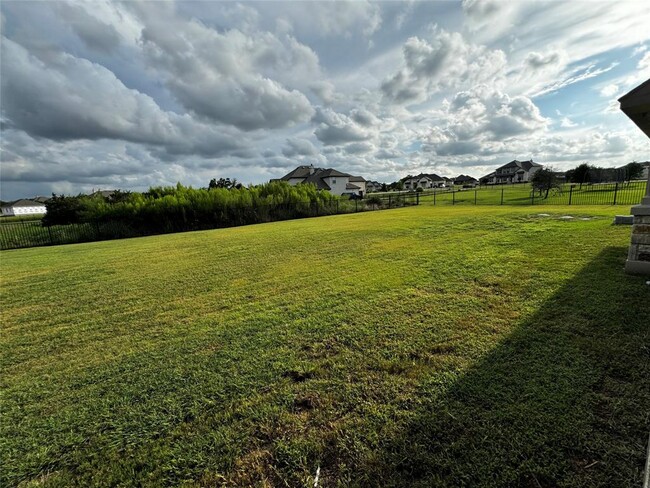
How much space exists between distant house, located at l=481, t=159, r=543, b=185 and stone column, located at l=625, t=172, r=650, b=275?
8320cm

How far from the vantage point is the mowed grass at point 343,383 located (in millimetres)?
1638

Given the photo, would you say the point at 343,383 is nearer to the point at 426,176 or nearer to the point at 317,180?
the point at 317,180

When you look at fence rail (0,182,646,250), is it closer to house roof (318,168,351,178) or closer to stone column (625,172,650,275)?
stone column (625,172,650,275)

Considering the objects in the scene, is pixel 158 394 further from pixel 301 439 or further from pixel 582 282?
pixel 582 282

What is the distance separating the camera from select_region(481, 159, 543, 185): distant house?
76125 millimetres

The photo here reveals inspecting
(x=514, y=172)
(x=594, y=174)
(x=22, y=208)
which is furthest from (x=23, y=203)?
(x=514, y=172)

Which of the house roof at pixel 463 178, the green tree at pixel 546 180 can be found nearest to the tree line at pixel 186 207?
the green tree at pixel 546 180

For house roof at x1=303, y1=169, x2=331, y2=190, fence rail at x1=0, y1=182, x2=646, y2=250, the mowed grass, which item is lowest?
the mowed grass

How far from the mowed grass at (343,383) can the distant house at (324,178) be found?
170ft

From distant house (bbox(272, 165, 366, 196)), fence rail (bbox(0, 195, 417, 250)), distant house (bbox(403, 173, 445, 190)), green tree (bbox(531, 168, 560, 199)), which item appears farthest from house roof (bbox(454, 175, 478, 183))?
fence rail (bbox(0, 195, 417, 250))

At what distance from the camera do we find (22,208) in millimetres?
74750

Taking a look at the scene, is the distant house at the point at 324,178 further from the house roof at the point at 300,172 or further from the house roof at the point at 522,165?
the house roof at the point at 522,165

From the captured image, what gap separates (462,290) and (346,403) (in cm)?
270

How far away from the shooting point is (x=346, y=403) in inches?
82.0
